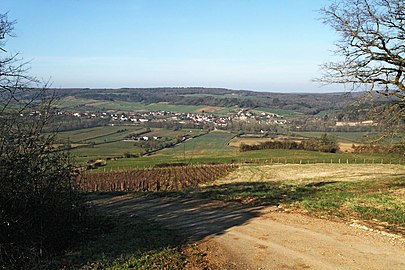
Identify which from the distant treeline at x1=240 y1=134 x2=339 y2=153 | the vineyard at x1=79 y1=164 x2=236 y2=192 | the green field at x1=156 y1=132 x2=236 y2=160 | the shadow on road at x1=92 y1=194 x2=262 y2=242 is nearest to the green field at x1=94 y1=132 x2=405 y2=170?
the green field at x1=156 y1=132 x2=236 y2=160

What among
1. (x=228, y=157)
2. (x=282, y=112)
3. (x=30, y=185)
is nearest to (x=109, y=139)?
(x=228, y=157)

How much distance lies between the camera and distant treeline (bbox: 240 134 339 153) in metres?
61.7

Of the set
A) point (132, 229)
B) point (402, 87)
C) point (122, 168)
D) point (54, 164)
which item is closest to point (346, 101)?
point (402, 87)

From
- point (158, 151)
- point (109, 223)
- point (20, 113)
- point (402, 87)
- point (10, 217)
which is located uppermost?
point (402, 87)

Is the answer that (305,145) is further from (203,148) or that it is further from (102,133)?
(102,133)

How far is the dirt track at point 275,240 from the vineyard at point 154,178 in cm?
1503

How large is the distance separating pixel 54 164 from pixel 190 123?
8482 cm

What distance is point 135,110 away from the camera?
119188mm

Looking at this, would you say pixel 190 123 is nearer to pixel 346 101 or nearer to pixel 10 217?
pixel 346 101

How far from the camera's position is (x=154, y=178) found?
37.3m

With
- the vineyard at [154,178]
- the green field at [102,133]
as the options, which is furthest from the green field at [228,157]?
the green field at [102,133]

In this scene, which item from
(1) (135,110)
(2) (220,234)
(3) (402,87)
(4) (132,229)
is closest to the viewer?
(2) (220,234)

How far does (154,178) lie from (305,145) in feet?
116

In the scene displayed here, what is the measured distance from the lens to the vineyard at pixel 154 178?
31.6 meters
